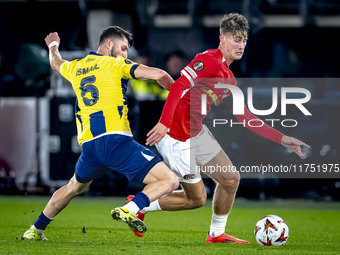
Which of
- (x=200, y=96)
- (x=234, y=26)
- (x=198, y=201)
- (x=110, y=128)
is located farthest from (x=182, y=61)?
(x=110, y=128)

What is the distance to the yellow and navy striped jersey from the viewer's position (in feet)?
13.9

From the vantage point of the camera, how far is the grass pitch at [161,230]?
4226 mm

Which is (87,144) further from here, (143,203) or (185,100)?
(185,100)

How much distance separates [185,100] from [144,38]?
19.1 ft

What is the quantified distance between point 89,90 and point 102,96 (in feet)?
0.45

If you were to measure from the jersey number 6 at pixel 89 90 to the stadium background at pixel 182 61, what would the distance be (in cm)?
581

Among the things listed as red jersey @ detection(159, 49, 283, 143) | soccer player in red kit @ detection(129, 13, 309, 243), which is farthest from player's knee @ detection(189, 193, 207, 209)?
red jersey @ detection(159, 49, 283, 143)

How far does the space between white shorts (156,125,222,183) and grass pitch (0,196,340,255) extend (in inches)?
26.7

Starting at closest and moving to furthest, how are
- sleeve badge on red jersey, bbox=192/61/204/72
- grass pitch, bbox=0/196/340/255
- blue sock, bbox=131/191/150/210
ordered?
blue sock, bbox=131/191/150/210 < grass pitch, bbox=0/196/340/255 < sleeve badge on red jersey, bbox=192/61/204/72

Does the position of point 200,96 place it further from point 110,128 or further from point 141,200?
point 141,200

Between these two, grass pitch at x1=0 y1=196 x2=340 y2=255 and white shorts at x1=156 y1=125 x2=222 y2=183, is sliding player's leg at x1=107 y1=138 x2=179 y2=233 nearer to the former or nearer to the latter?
grass pitch at x1=0 y1=196 x2=340 y2=255

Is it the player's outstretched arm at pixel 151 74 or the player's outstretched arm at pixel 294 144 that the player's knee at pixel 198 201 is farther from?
the player's outstretched arm at pixel 151 74

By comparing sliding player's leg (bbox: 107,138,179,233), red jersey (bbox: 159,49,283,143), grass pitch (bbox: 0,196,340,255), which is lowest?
grass pitch (bbox: 0,196,340,255)

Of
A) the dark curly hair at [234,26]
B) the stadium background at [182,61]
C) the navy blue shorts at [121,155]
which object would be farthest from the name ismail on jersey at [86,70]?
the stadium background at [182,61]
